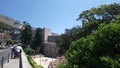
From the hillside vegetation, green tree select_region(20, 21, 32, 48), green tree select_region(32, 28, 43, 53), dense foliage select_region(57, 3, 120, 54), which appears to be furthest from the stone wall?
the hillside vegetation

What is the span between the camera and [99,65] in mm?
4852

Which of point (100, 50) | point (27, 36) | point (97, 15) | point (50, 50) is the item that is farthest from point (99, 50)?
point (27, 36)

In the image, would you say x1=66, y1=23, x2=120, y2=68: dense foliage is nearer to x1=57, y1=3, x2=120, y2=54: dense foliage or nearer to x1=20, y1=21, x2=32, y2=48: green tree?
x1=57, y1=3, x2=120, y2=54: dense foliage

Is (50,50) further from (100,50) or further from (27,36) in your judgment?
(100,50)

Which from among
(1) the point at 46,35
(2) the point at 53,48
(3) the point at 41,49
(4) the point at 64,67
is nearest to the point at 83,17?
(4) the point at 64,67

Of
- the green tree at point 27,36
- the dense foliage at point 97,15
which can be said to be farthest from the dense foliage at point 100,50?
the green tree at point 27,36

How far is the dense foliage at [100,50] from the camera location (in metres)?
4.74

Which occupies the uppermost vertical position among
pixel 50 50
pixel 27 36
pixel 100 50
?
pixel 27 36

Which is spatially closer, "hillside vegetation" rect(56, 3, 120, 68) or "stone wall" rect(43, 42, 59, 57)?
"hillside vegetation" rect(56, 3, 120, 68)

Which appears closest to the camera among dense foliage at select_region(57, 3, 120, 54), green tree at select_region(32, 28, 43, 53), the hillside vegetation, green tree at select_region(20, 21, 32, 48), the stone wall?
the hillside vegetation

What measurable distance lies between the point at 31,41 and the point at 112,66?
88.4m

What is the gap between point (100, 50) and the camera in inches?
200

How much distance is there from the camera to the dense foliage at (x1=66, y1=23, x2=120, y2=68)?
15.6 feet

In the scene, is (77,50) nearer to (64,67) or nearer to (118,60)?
(64,67)
